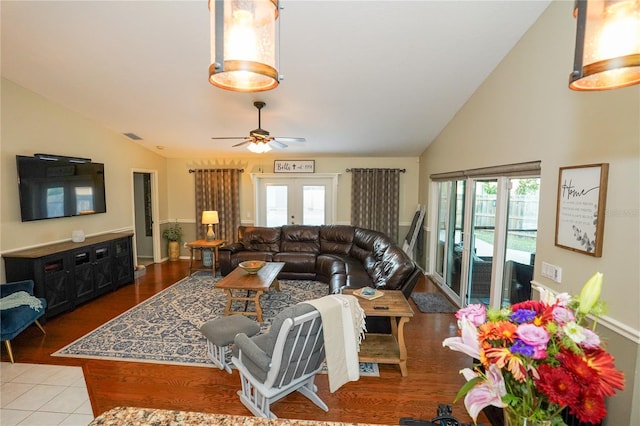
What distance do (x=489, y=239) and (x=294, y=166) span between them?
13.7ft

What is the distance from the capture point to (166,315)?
12.4 feet

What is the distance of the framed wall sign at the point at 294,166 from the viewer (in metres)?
6.57

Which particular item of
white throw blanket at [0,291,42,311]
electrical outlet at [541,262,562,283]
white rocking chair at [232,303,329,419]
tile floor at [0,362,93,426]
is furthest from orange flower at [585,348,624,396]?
white throw blanket at [0,291,42,311]

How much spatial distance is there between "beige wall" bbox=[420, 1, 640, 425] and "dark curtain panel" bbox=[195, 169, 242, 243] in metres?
4.84

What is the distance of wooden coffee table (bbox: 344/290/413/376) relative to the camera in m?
2.57

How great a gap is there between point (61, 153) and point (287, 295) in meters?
3.76

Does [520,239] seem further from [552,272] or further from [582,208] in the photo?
[582,208]

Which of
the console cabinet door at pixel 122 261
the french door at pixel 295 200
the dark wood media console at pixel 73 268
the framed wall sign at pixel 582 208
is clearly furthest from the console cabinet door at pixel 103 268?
the framed wall sign at pixel 582 208

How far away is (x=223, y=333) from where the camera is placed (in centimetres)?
261

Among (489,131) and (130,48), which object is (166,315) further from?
(489,131)

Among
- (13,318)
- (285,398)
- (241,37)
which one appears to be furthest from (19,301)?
(241,37)

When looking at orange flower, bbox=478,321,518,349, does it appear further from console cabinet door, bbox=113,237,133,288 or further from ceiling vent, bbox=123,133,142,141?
ceiling vent, bbox=123,133,142,141

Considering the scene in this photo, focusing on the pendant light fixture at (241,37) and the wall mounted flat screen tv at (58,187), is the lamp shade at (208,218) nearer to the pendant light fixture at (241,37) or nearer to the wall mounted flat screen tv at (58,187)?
the wall mounted flat screen tv at (58,187)

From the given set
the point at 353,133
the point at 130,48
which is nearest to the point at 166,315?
the point at 130,48
